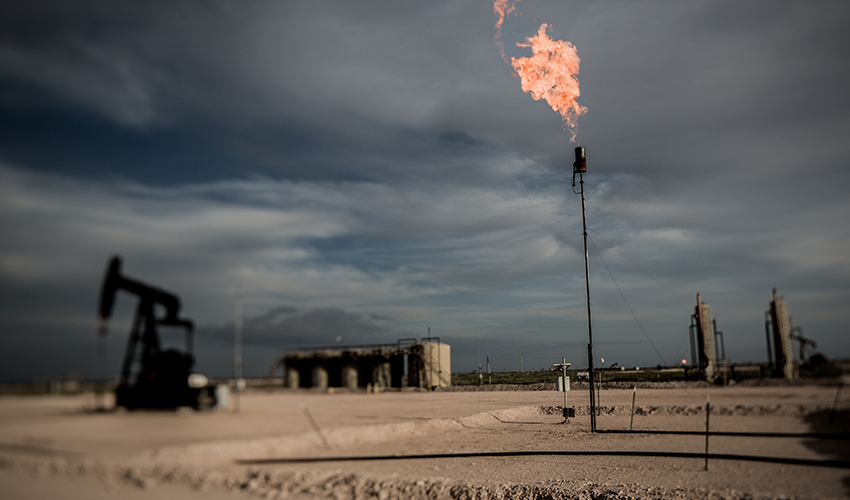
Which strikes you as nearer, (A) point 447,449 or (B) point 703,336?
(B) point 703,336

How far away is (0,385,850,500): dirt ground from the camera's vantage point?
→ 3674 millimetres

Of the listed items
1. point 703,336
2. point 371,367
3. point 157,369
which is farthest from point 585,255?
point 371,367

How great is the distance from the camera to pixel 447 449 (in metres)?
11.4

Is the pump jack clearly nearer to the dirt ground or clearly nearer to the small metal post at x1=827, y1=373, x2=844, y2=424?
the dirt ground

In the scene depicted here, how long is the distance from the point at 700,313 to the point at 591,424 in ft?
11.2

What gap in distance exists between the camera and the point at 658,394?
335 inches

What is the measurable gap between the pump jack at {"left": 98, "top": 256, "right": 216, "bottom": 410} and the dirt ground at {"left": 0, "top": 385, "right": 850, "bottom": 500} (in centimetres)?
15

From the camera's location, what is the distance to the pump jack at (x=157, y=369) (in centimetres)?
420

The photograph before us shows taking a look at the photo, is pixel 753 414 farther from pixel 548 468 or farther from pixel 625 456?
pixel 548 468

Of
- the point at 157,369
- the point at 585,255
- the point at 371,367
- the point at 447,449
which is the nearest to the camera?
the point at 157,369

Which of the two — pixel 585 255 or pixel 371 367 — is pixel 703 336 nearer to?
pixel 585 255

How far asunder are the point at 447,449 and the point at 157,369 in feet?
28.1

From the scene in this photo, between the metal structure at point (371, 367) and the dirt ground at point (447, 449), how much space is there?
1.60 ft

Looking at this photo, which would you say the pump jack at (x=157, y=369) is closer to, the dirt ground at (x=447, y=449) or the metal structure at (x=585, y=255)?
the dirt ground at (x=447, y=449)
